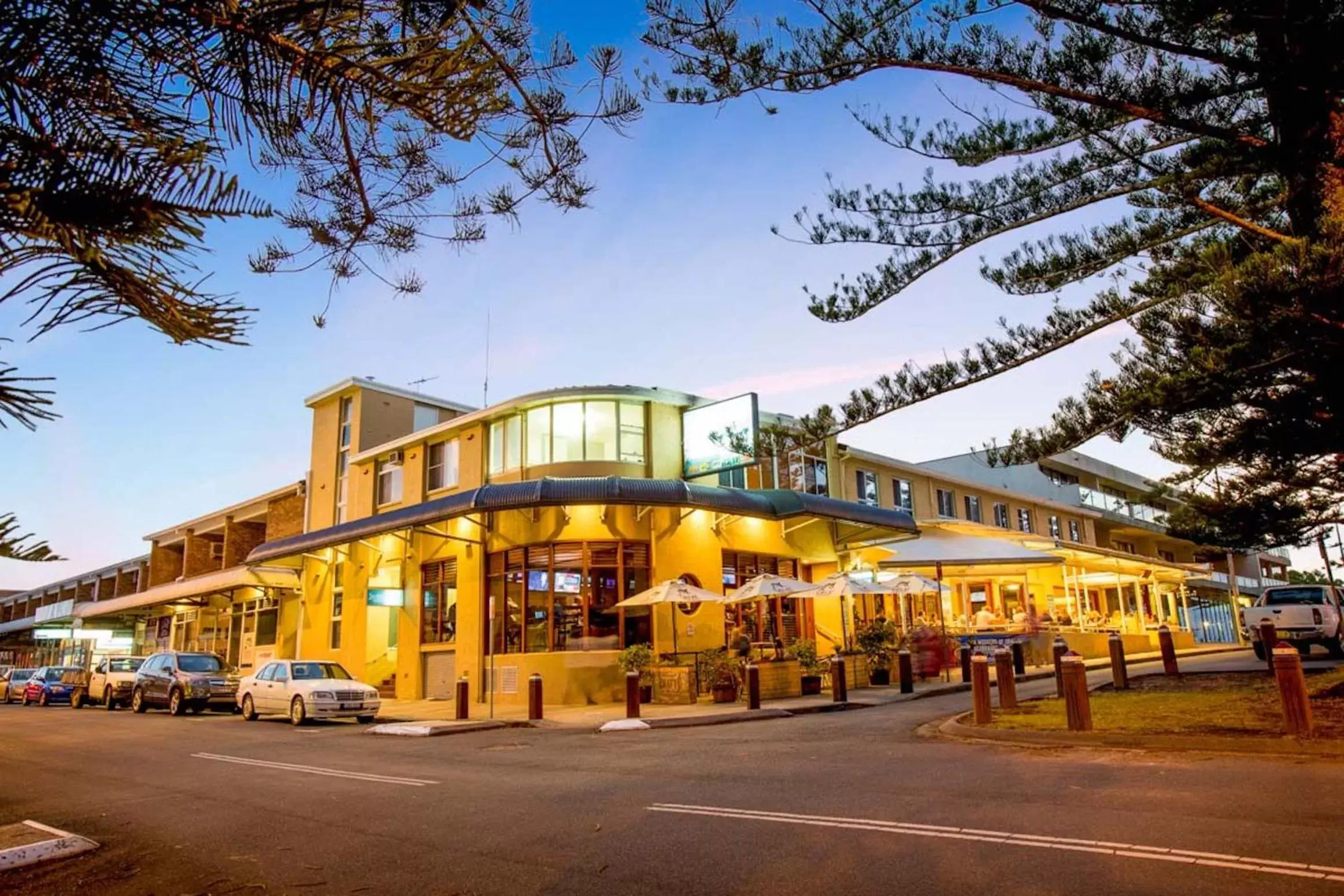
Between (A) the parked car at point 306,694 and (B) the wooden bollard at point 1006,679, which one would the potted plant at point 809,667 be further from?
(A) the parked car at point 306,694

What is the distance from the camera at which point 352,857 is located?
21.0 ft

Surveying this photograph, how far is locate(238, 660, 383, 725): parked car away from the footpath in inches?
30.3

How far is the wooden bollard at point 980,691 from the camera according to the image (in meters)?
Result: 12.8

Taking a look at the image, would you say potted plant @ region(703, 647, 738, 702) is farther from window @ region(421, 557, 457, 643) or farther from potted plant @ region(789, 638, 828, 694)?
window @ region(421, 557, 457, 643)

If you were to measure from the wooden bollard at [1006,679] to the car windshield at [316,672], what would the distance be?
1494 cm

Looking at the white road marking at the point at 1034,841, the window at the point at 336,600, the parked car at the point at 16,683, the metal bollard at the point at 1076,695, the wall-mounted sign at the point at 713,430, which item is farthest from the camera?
the parked car at the point at 16,683

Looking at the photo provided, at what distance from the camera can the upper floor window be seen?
81.8 feet

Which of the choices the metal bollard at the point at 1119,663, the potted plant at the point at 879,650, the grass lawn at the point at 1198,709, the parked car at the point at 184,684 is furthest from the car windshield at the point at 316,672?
the metal bollard at the point at 1119,663

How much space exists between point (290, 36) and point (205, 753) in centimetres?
1451

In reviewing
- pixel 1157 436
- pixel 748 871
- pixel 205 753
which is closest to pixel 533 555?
pixel 205 753

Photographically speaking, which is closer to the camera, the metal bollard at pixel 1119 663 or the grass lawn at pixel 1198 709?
the grass lawn at pixel 1198 709

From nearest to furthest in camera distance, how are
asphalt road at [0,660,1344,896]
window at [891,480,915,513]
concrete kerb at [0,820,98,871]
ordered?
asphalt road at [0,660,1344,896], concrete kerb at [0,820,98,871], window at [891,480,915,513]

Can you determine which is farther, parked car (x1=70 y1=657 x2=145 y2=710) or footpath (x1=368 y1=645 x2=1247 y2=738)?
parked car (x1=70 y1=657 x2=145 y2=710)

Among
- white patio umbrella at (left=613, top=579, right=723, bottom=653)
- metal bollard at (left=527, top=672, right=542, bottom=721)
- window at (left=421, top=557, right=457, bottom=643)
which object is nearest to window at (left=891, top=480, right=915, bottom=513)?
white patio umbrella at (left=613, top=579, right=723, bottom=653)
